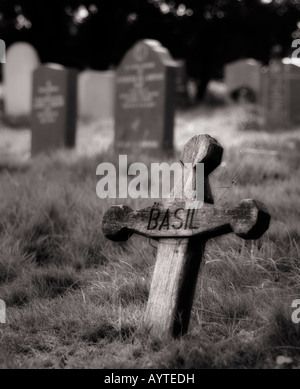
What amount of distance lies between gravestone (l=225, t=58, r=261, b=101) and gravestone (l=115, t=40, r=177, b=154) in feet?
24.9

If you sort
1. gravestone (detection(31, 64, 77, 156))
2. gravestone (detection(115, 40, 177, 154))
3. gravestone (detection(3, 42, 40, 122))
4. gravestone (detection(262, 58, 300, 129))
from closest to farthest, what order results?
gravestone (detection(115, 40, 177, 154)) → gravestone (detection(31, 64, 77, 156)) → gravestone (detection(262, 58, 300, 129)) → gravestone (detection(3, 42, 40, 122))

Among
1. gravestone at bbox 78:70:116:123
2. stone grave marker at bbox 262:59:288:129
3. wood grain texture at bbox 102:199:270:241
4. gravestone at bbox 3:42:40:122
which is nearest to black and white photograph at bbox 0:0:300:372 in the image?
wood grain texture at bbox 102:199:270:241

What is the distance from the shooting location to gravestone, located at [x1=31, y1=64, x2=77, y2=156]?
8.39 meters

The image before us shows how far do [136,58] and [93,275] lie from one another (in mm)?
5524

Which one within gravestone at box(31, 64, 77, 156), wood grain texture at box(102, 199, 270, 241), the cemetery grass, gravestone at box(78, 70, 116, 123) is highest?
gravestone at box(78, 70, 116, 123)

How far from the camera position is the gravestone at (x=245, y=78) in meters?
15.3

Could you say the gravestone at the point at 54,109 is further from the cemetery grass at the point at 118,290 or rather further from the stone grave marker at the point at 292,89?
the stone grave marker at the point at 292,89

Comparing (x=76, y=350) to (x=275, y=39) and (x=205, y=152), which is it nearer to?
(x=205, y=152)

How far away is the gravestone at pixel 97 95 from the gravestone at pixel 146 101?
21.5 ft

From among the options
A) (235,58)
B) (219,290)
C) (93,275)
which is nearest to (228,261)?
(219,290)

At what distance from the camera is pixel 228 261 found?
9.61 feet

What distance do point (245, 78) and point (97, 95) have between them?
4161mm

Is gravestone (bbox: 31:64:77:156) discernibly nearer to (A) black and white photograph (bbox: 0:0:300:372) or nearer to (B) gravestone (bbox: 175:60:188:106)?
(A) black and white photograph (bbox: 0:0:300:372)

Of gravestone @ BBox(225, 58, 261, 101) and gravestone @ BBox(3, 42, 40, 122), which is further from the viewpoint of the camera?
Result: gravestone @ BBox(225, 58, 261, 101)
